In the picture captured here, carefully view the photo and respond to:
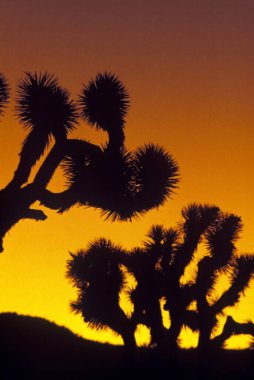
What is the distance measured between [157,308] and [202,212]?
8.93 feet

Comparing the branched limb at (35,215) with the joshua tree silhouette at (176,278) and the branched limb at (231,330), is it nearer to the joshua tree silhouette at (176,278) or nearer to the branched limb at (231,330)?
the joshua tree silhouette at (176,278)

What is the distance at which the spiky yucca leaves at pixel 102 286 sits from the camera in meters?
19.5

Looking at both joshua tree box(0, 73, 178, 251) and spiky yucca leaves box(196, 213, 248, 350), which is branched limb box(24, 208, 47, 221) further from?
spiky yucca leaves box(196, 213, 248, 350)

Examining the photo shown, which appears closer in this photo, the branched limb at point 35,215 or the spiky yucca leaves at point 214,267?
the branched limb at point 35,215

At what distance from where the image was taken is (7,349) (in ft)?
57.7

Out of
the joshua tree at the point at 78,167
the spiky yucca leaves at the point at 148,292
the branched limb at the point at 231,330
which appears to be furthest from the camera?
the branched limb at the point at 231,330

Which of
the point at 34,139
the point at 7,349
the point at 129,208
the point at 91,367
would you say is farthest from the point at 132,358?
the point at 34,139

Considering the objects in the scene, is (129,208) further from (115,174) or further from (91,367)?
(91,367)

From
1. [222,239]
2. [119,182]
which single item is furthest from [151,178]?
[222,239]

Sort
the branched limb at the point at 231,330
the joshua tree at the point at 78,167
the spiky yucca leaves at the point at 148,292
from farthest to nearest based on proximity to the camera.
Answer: the branched limb at the point at 231,330
the spiky yucca leaves at the point at 148,292
the joshua tree at the point at 78,167

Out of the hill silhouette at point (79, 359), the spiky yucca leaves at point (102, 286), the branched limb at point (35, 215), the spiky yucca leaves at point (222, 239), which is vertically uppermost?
the spiky yucca leaves at point (222, 239)

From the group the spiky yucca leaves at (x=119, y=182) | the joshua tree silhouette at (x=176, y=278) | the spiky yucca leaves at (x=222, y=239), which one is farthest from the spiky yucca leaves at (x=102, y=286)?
the spiky yucca leaves at (x=119, y=182)

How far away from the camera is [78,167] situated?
15.1 meters

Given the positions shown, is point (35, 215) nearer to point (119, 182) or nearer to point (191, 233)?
point (119, 182)
